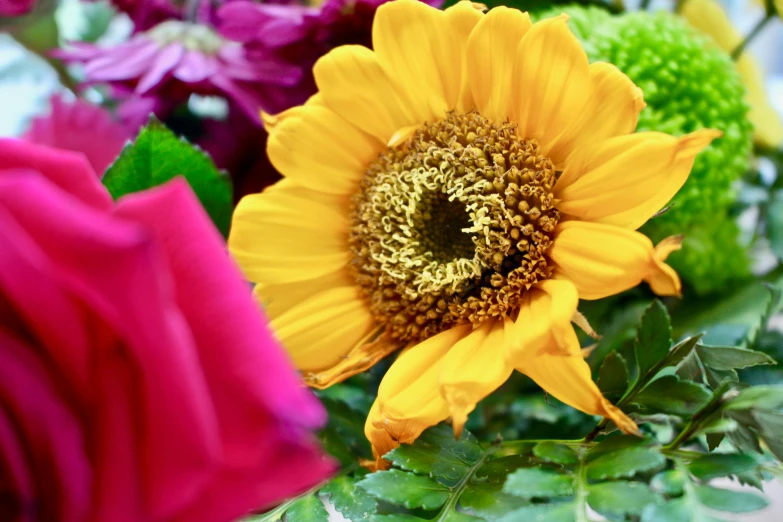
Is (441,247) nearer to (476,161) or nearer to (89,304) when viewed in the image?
(476,161)

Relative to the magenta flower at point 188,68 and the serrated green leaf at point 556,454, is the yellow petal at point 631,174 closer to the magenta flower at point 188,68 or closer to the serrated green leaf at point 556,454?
the serrated green leaf at point 556,454

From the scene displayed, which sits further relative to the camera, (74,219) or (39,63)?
(39,63)

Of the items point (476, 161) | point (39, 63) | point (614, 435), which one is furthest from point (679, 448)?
point (39, 63)

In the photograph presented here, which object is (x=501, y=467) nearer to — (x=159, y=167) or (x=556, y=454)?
(x=556, y=454)

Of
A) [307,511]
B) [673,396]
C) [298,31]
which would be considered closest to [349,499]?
[307,511]

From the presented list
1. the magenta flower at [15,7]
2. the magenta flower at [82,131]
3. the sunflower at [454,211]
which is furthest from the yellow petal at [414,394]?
the magenta flower at [15,7]

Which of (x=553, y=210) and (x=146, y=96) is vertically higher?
(x=553, y=210)
